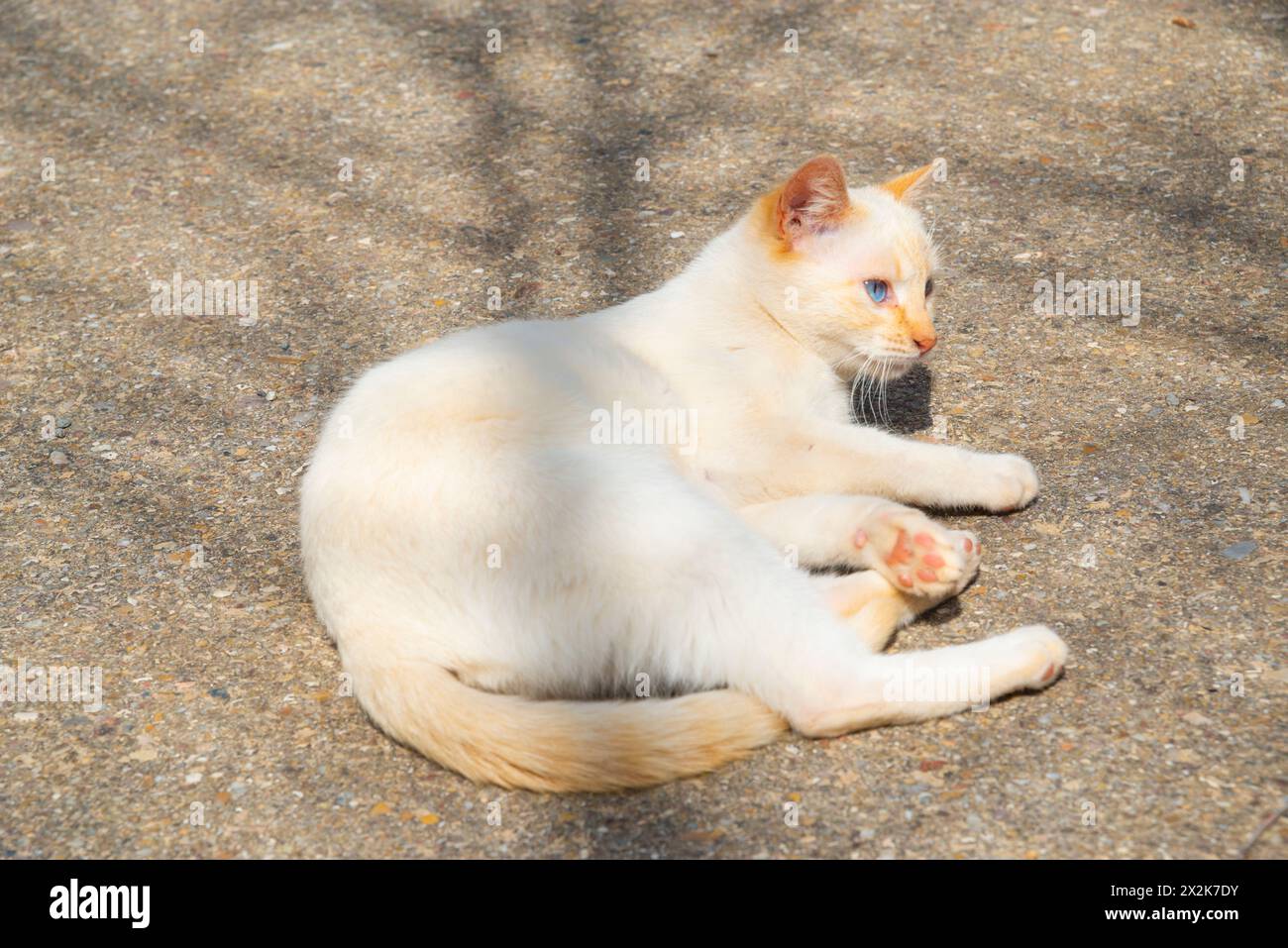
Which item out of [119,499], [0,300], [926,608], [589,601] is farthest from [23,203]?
[926,608]

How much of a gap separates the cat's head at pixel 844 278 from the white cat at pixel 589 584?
490 mm

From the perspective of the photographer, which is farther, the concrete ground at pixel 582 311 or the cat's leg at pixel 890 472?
the cat's leg at pixel 890 472

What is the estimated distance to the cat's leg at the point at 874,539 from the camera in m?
2.99

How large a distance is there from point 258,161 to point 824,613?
394 cm

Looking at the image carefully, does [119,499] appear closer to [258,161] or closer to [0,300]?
[0,300]

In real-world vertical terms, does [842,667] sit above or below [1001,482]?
below

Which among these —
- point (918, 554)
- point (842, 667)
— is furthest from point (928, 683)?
point (918, 554)

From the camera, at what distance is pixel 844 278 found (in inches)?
140

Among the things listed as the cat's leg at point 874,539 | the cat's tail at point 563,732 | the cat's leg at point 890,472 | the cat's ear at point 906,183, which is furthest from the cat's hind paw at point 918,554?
the cat's ear at point 906,183

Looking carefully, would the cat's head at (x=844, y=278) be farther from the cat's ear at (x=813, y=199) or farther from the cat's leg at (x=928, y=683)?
the cat's leg at (x=928, y=683)

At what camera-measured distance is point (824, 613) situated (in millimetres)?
2787

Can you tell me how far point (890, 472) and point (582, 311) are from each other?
159 cm

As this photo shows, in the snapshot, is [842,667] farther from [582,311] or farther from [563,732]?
[582,311]

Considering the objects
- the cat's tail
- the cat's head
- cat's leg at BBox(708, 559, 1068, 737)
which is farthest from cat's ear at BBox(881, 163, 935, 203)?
the cat's tail
